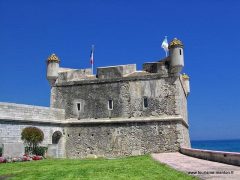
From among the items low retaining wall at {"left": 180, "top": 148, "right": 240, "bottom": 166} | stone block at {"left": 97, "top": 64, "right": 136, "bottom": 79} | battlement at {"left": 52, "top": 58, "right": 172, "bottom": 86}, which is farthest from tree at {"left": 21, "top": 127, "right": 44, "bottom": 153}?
low retaining wall at {"left": 180, "top": 148, "right": 240, "bottom": 166}

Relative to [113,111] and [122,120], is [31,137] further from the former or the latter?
[122,120]

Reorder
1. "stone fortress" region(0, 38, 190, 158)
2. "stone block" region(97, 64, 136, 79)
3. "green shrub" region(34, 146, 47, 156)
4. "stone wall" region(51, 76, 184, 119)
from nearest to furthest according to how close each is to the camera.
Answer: "green shrub" region(34, 146, 47, 156) → "stone fortress" region(0, 38, 190, 158) → "stone wall" region(51, 76, 184, 119) → "stone block" region(97, 64, 136, 79)

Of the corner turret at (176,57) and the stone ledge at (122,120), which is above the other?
the corner turret at (176,57)

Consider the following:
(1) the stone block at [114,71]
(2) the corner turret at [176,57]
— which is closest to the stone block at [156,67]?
(2) the corner turret at [176,57]

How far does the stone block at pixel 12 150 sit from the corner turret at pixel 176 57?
11.5 metres

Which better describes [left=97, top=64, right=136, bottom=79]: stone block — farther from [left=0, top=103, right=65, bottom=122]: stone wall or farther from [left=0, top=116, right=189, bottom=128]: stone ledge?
[left=0, top=103, right=65, bottom=122]: stone wall

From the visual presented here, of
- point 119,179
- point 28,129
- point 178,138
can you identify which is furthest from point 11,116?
point 119,179

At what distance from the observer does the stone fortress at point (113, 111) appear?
77.8 feet

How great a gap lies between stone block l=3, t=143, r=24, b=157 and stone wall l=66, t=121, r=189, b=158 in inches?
299

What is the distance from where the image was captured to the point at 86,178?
1045 centimetres

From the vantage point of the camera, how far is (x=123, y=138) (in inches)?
974

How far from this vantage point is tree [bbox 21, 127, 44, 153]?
2106 cm

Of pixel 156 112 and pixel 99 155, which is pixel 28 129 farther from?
pixel 156 112

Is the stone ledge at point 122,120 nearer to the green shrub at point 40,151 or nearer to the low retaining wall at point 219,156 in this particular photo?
the low retaining wall at point 219,156
